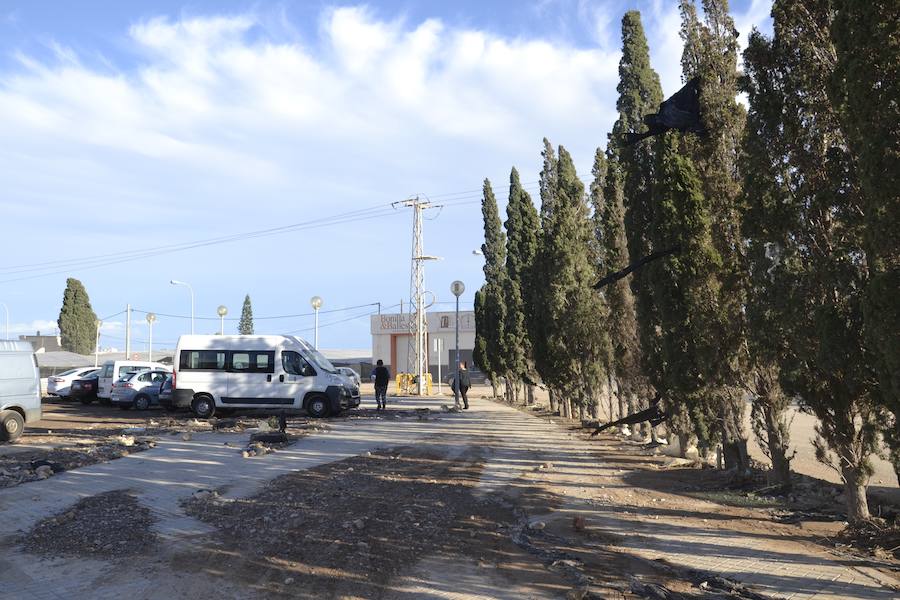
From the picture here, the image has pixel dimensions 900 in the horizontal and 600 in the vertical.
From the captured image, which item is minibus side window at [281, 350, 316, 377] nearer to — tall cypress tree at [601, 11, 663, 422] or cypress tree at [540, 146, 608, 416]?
cypress tree at [540, 146, 608, 416]

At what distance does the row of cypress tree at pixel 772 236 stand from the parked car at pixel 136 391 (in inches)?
697

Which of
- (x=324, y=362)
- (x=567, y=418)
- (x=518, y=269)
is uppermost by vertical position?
(x=518, y=269)

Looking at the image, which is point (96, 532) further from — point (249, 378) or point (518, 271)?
point (518, 271)

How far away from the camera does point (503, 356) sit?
36406 millimetres

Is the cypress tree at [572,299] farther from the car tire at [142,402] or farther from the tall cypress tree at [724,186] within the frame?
the car tire at [142,402]

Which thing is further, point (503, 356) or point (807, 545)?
point (503, 356)

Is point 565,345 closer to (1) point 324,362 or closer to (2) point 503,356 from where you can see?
(1) point 324,362

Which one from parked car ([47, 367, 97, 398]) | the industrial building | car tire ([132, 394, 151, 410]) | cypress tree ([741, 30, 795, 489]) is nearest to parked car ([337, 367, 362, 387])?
car tire ([132, 394, 151, 410])

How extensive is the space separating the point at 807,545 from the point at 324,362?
63.0 ft

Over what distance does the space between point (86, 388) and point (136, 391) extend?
5.30 meters

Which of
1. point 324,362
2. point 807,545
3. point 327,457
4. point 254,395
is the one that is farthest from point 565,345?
point 807,545

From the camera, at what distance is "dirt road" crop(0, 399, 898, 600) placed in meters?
5.73

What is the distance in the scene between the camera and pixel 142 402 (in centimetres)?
2744

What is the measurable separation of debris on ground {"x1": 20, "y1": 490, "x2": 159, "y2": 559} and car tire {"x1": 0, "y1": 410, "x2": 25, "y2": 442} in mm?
8552
